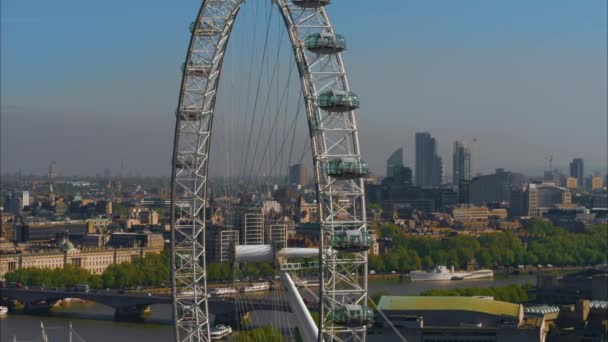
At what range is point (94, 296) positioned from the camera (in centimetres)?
4366

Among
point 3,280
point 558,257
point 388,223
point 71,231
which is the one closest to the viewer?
point 3,280

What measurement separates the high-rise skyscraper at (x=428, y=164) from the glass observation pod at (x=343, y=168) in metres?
135

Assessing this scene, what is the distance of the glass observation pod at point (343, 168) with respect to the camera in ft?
50.8

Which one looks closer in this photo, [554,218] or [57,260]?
[57,260]

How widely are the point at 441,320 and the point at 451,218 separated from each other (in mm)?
61875

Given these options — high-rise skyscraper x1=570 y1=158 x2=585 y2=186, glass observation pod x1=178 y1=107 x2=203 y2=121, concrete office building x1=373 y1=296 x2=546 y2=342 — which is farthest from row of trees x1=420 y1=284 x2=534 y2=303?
high-rise skyscraper x1=570 y1=158 x2=585 y2=186

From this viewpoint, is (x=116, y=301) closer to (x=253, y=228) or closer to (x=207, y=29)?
(x=253, y=228)

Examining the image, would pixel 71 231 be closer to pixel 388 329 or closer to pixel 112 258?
pixel 112 258

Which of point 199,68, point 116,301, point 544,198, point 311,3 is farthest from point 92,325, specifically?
point 544,198

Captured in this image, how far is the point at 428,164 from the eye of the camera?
6019 inches

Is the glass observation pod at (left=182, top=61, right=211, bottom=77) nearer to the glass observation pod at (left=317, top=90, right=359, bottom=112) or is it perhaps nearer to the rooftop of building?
the glass observation pod at (left=317, top=90, right=359, bottom=112)

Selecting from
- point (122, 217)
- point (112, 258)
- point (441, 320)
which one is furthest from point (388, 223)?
point (441, 320)

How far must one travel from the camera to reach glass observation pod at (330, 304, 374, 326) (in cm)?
1534

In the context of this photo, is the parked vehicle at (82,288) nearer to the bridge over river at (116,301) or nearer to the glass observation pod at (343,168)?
the bridge over river at (116,301)
